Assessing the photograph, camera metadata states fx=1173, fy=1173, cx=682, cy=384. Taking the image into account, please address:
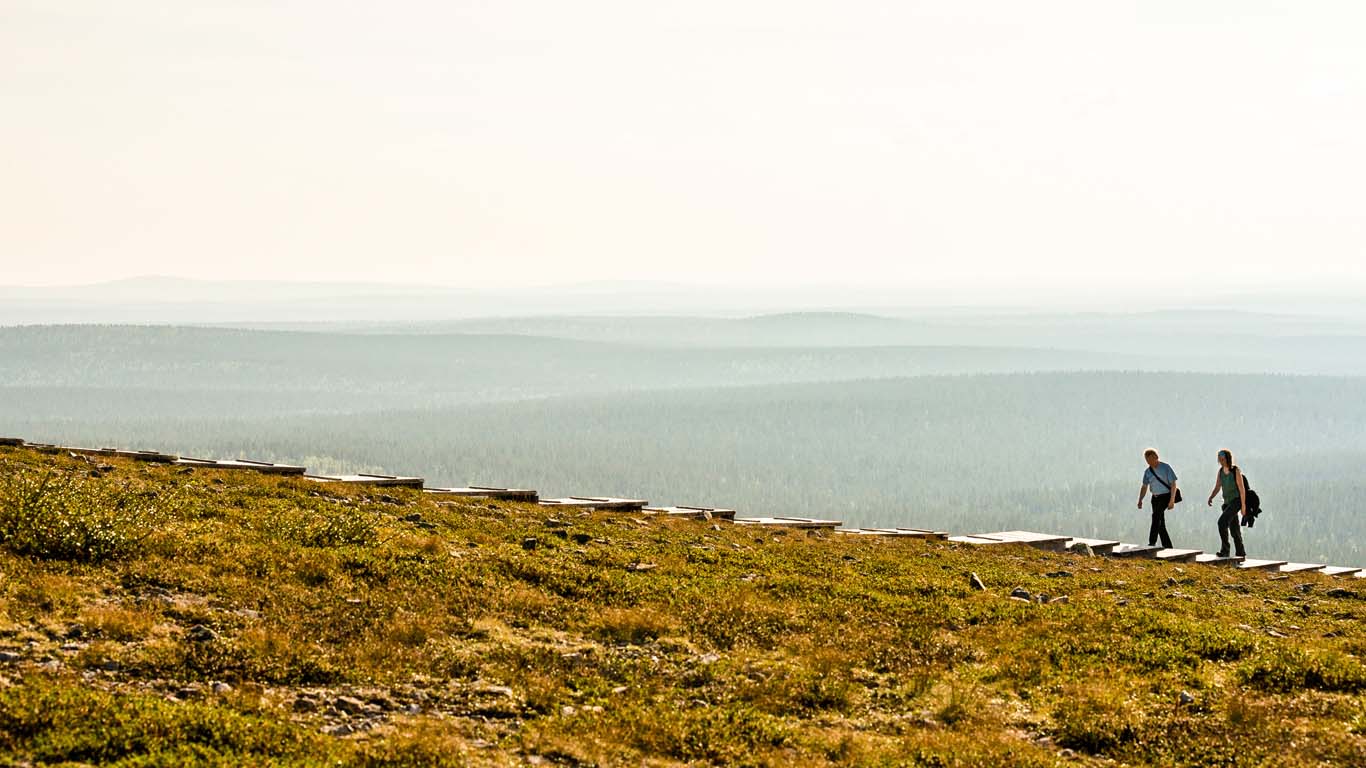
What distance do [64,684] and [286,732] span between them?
2.33 metres

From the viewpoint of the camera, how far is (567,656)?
14289mm

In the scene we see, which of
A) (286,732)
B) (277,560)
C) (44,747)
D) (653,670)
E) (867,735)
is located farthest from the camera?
(277,560)

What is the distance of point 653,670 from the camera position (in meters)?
14.0

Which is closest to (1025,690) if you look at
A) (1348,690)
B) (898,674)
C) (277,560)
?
(898,674)

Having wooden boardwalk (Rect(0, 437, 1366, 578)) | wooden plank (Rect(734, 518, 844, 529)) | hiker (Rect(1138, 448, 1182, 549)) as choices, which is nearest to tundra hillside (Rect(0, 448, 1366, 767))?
wooden boardwalk (Rect(0, 437, 1366, 578))

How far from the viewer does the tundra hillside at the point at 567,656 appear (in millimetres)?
11328

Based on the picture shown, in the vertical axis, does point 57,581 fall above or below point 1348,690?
above

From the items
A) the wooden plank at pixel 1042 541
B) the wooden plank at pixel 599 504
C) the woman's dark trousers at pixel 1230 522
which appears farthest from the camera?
the woman's dark trousers at pixel 1230 522

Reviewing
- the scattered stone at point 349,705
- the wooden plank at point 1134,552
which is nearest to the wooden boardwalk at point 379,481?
the scattered stone at point 349,705

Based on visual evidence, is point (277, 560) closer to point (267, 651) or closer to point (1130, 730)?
point (267, 651)

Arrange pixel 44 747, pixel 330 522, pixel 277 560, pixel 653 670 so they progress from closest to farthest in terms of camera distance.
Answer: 1. pixel 44 747
2. pixel 653 670
3. pixel 277 560
4. pixel 330 522

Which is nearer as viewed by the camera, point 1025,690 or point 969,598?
point 1025,690

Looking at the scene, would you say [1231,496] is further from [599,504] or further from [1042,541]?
[599,504]

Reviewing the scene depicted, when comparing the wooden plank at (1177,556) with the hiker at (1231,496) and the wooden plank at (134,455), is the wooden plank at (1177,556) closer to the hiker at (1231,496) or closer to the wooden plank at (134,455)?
the hiker at (1231,496)
